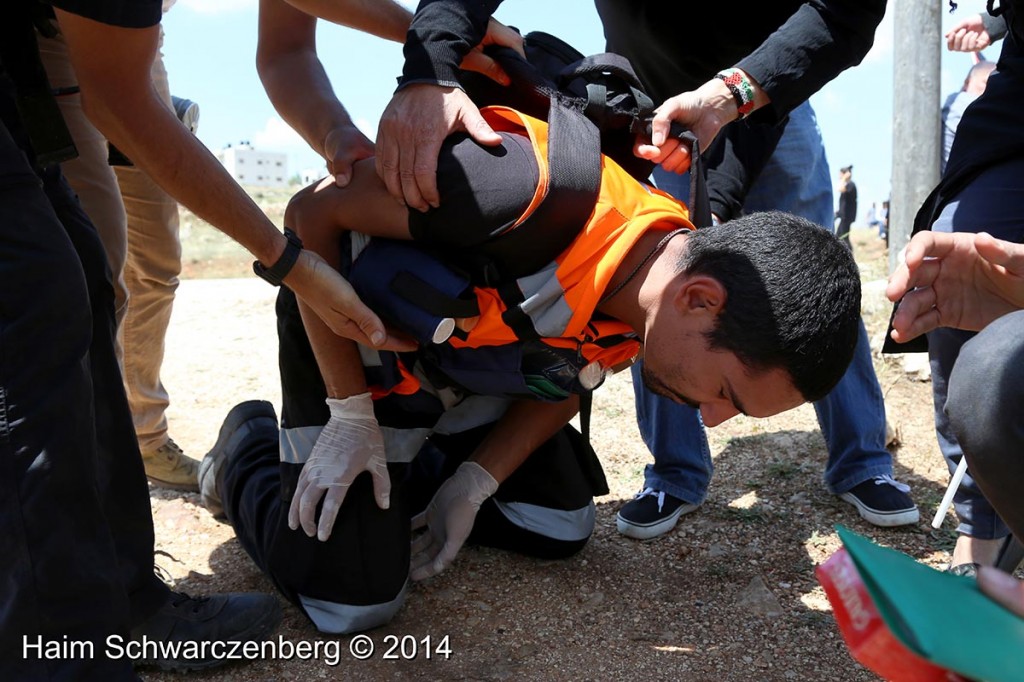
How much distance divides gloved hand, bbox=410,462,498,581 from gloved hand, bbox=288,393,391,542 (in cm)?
29

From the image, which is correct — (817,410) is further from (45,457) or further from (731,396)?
(45,457)

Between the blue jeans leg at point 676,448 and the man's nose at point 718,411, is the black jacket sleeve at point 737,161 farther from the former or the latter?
the man's nose at point 718,411

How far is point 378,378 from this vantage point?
2271 mm

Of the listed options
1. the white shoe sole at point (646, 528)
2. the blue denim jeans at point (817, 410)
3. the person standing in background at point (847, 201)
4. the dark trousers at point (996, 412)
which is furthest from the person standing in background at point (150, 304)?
the person standing in background at point (847, 201)

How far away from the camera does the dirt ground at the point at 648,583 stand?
202cm

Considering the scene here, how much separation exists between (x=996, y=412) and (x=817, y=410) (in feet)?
4.44

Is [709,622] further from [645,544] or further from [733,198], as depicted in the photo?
[733,198]

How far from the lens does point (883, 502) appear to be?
8.64 ft

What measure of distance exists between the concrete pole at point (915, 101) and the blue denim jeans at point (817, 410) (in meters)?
2.43

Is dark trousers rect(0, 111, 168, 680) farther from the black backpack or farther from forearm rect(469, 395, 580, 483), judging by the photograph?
forearm rect(469, 395, 580, 483)

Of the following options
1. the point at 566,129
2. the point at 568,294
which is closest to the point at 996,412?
the point at 568,294

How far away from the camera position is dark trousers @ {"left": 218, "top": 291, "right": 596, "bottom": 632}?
7.20 ft

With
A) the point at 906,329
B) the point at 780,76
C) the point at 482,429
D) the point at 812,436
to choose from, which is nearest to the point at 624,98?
→ the point at 780,76

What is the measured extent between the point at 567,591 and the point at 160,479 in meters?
1.41
